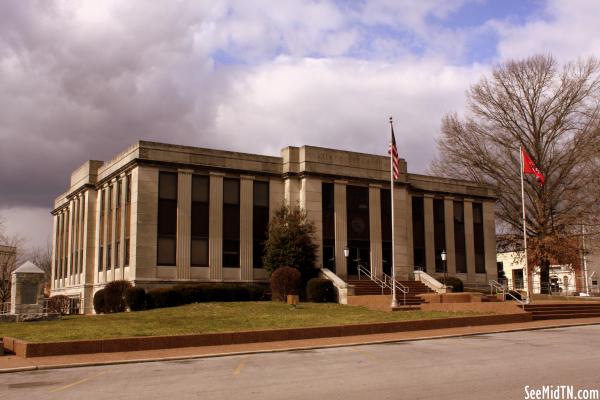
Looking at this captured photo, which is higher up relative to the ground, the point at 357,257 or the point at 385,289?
the point at 357,257

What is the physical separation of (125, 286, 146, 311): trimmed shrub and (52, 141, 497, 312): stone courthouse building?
5.52 ft

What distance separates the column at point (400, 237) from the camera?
4175 cm

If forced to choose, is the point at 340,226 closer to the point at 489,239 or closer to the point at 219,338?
the point at 489,239

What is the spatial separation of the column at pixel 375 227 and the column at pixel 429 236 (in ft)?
15.4

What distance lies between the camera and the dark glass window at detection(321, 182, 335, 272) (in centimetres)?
4012

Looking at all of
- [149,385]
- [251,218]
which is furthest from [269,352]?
[251,218]

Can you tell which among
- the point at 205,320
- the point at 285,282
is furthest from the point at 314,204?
the point at 205,320

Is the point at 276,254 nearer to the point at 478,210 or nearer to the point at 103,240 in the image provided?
the point at 103,240

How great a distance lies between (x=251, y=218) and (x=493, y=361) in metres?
25.1

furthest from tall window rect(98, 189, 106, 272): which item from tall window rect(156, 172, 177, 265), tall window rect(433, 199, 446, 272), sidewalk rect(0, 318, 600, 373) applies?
sidewalk rect(0, 318, 600, 373)

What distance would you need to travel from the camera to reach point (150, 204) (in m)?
36.3

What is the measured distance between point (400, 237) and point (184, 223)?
558 inches

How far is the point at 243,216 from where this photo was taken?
127 feet

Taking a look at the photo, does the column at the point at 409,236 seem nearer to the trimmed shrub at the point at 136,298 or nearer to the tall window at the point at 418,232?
the tall window at the point at 418,232
